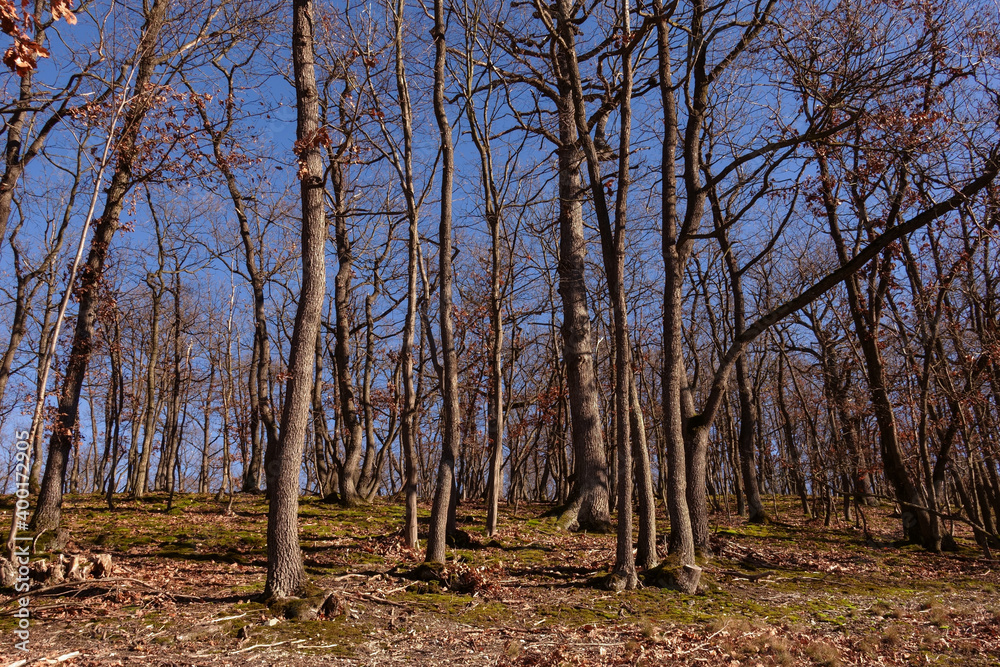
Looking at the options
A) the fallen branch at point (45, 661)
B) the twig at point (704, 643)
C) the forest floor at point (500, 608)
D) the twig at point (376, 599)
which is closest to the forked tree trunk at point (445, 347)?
the forest floor at point (500, 608)

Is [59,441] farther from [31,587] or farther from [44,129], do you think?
[44,129]

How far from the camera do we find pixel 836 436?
17531 millimetres

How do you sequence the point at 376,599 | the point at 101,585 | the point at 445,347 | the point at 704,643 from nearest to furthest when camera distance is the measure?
the point at 704,643, the point at 101,585, the point at 376,599, the point at 445,347

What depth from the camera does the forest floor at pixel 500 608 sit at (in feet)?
16.7

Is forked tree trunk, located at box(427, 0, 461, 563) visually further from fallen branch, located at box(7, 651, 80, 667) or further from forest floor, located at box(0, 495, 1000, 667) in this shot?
fallen branch, located at box(7, 651, 80, 667)

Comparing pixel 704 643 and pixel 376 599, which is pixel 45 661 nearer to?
pixel 376 599

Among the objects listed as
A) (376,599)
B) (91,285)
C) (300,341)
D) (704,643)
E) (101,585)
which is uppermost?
(91,285)

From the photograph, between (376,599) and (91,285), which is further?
(91,285)

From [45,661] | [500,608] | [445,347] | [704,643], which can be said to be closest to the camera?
[45,661]

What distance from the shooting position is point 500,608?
21.3 feet

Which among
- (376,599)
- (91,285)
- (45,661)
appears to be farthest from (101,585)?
(91,285)

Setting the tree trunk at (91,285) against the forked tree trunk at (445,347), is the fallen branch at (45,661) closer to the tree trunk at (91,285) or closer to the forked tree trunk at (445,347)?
the forked tree trunk at (445,347)

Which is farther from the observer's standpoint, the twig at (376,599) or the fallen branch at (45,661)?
the twig at (376,599)

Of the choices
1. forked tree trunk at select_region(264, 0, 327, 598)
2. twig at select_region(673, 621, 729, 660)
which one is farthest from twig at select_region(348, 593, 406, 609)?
twig at select_region(673, 621, 729, 660)
